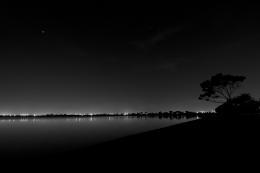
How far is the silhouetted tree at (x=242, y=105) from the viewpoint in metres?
47.6

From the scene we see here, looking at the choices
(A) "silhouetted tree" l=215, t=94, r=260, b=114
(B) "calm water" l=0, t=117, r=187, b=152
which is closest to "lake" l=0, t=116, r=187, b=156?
(B) "calm water" l=0, t=117, r=187, b=152

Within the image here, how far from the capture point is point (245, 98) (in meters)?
51.1

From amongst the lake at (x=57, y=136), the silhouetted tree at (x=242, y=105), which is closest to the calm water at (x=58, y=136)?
the lake at (x=57, y=136)

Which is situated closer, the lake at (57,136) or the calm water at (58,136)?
the lake at (57,136)

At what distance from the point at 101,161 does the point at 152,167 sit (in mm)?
2636

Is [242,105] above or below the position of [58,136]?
above

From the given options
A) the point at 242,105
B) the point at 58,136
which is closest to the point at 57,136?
the point at 58,136

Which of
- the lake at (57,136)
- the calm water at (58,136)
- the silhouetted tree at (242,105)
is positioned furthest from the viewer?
the silhouetted tree at (242,105)

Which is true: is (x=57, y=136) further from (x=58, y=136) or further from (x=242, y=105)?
(x=242, y=105)

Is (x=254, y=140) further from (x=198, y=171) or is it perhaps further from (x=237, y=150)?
(x=198, y=171)

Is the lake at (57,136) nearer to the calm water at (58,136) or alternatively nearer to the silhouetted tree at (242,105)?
the calm water at (58,136)

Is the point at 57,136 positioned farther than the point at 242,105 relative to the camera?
No

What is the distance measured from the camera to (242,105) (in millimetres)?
49906

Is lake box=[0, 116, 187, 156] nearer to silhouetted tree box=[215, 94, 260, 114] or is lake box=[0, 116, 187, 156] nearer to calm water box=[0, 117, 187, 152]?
calm water box=[0, 117, 187, 152]
